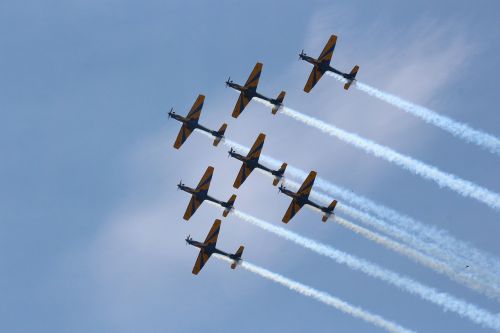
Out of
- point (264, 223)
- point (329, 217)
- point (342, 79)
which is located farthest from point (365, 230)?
point (342, 79)

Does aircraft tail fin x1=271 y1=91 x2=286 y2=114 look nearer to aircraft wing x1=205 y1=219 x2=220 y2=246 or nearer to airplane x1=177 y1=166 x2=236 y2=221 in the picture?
airplane x1=177 y1=166 x2=236 y2=221

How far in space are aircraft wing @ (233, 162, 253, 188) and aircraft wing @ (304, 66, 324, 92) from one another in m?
13.9

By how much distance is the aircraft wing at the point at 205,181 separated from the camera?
13038 cm

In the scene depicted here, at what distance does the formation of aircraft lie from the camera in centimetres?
12350

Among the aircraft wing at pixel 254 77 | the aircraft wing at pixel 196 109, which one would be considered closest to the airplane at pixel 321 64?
the aircraft wing at pixel 254 77

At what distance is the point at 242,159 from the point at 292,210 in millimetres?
10709

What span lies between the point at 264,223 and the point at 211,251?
993 centimetres

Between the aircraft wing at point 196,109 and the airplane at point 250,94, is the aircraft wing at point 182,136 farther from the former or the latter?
the airplane at point 250,94

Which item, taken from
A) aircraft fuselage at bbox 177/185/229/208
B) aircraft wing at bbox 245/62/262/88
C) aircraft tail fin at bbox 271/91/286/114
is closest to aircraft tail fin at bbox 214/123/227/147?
aircraft wing at bbox 245/62/262/88

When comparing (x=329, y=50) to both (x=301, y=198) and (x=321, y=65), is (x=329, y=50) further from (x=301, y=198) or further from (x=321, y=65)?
(x=301, y=198)

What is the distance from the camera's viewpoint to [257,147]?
126 m

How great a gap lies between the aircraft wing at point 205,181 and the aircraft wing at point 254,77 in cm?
1361

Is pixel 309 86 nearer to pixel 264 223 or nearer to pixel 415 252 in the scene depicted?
pixel 264 223

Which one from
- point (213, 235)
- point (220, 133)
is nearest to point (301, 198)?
point (213, 235)
